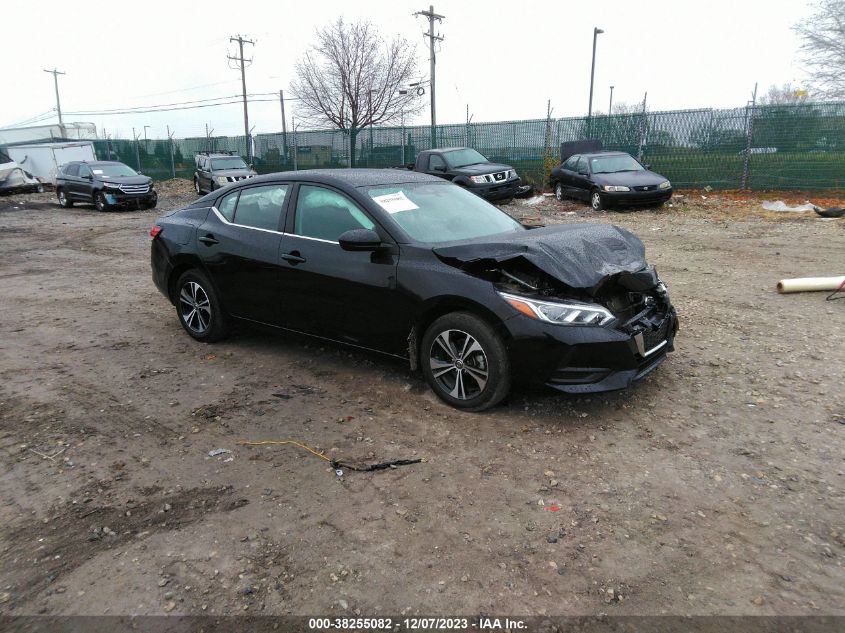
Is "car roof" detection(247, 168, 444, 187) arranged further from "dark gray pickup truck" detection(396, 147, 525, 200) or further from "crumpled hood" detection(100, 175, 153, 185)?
"crumpled hood" detection(100, 175, 153, 185)

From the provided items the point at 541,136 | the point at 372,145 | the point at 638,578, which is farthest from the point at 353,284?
the point at 372,145

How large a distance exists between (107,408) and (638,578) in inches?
144

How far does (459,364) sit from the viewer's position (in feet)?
13.5

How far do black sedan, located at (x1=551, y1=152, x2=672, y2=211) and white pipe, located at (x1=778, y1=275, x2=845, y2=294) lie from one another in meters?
8.36

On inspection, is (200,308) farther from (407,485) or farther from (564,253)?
(564,253)

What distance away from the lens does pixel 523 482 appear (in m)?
3.35

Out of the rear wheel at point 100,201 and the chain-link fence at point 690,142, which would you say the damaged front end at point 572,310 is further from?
the rear wheel at point 100,201

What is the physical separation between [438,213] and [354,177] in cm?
75

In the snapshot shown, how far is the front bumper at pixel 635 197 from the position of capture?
1492cm

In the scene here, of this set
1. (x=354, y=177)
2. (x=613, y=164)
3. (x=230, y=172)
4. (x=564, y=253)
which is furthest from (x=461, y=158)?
(x=564, y=253)

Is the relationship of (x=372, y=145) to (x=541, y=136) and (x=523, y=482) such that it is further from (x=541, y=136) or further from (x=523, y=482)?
(x=523, y=482)

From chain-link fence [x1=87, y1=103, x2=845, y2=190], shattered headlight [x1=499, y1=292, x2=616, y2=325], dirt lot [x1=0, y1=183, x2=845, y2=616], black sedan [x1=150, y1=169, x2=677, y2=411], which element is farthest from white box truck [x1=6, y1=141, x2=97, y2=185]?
shattered headlight [x1=499, y1=292, x2=616, y2=325]

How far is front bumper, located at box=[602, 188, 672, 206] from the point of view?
14.9 metres

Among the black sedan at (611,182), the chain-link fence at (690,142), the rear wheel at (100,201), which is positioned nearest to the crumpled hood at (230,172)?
the rear wheel at (100,201)
